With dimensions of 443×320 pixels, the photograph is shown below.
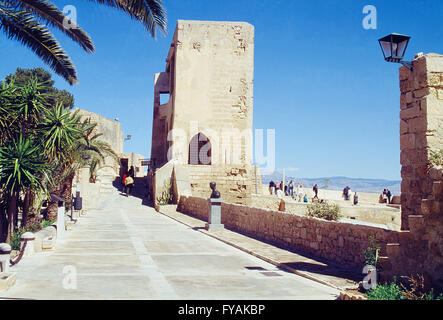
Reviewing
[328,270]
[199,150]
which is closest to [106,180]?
[199,150]

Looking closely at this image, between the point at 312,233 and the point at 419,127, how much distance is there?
361cm

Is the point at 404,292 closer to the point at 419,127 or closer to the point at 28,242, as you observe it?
the point at 419,127

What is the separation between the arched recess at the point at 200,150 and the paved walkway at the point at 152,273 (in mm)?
16791

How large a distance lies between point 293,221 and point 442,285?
4.95 meters

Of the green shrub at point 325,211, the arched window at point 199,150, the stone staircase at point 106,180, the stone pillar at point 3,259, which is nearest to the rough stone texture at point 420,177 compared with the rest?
the green shrub at point 325,211

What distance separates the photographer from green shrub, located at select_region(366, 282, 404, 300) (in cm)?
527

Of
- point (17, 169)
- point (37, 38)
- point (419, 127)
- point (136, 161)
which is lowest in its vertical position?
point (17, 169)

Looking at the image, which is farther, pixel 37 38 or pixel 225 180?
pixel 225 180

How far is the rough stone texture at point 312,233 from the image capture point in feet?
24.4

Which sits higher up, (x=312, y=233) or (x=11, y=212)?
(x=11, y=212)

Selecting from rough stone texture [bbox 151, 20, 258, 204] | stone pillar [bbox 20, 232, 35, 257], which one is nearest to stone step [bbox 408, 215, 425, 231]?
stone pillar [bbox 20, 232, 35, 257]

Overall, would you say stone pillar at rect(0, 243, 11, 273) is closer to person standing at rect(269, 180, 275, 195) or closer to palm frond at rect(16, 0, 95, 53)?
palm frond at rect(16, 0, 95, 53)

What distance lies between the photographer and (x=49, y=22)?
10266mm

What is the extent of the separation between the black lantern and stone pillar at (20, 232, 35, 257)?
24.6 feet
